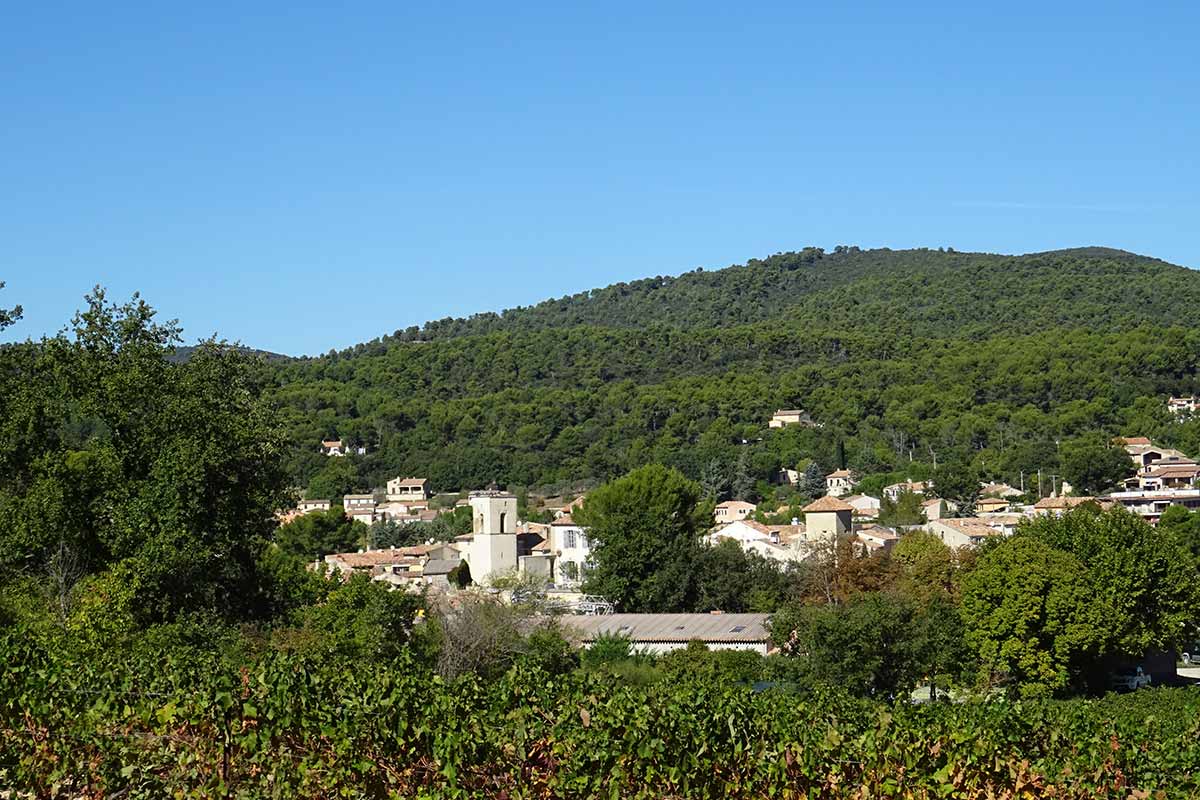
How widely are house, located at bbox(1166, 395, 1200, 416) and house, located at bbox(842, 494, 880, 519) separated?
28.7 meters

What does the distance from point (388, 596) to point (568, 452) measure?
8483 cm

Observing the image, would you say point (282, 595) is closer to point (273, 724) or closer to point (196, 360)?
point (196, 360)

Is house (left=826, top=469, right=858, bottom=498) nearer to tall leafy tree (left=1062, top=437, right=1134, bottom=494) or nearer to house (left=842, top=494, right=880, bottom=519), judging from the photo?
house (left=842, top=494, right=880, bottom=519)

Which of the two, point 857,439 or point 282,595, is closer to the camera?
point 282,595

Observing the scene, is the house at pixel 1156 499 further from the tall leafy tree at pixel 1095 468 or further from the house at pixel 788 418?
the house at pixel 788 418

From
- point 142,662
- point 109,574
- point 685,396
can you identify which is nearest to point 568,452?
point 685,396

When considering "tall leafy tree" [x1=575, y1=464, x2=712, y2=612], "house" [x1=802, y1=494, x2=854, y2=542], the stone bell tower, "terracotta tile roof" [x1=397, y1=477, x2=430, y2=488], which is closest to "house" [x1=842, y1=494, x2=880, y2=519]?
"house" [x1=802, y1=494, x2=854, y2=542]

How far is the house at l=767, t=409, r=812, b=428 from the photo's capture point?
11506 centimetres

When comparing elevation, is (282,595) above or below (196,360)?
below

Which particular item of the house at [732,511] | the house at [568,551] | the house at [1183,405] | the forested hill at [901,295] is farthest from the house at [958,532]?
the forested hill at [901,295]

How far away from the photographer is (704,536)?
213ft

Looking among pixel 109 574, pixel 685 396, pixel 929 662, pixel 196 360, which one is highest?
pixel 685 396

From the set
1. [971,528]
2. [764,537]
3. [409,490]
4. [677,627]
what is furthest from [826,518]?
[409,490]

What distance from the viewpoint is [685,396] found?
120 m
